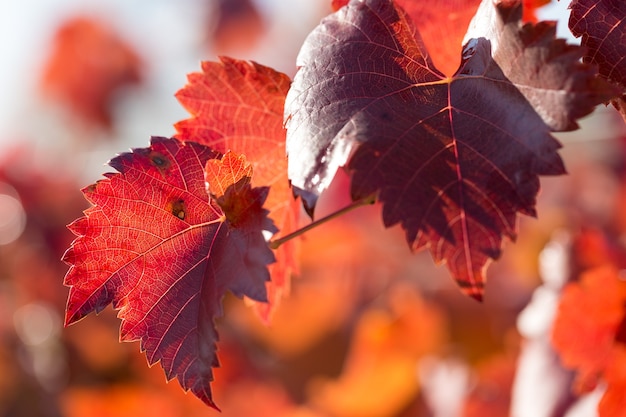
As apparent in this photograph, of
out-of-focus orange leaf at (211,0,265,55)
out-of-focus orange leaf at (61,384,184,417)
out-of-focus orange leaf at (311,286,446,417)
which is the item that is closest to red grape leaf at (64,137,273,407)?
out-of-focus orange leaf at (311,286,446,417)

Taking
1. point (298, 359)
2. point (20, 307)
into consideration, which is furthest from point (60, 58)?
point (298, 359)

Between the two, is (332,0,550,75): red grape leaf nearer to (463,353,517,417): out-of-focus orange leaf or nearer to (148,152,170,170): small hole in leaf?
(148,152,170,170): small hole in leaf

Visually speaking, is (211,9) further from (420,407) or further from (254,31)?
(420,407)

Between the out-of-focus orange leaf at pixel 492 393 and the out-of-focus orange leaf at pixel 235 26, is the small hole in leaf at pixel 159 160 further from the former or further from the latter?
the out-of-focus orange leaf at pixel 235 26

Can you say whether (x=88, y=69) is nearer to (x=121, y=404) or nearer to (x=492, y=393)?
(x=121, y=404)

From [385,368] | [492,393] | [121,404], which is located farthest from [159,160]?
[121,404]
